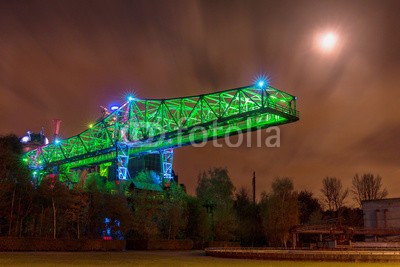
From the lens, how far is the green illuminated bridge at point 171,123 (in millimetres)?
51312

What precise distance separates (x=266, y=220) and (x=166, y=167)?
20932mm

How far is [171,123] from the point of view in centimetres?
6412

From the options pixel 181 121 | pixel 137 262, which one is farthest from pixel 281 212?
pixel 137 262

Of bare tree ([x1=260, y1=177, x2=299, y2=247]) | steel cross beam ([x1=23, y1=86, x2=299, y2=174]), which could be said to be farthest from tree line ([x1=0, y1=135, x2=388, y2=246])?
steel cross beam ([x1=23, y1=86, x2=299, y2=174])

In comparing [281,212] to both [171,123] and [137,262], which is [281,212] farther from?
[137,262]

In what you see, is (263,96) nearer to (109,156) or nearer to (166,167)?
(166,167)

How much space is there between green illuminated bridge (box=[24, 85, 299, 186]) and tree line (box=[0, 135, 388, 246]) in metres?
7.55

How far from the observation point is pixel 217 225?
192 feet

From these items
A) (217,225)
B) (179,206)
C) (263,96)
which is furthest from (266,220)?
A: (263,96)

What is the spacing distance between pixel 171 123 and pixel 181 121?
3.19 m

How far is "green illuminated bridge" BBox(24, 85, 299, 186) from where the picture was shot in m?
51.3

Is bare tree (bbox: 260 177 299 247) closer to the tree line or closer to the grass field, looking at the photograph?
the tree line

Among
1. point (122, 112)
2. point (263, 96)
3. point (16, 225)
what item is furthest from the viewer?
point (122, 112)

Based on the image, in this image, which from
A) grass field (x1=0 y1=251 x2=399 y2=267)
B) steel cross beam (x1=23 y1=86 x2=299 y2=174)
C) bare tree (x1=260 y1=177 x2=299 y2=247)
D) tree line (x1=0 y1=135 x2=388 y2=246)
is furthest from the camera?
bare tree (x1=260 y1=177 x2=299 y2=247)
